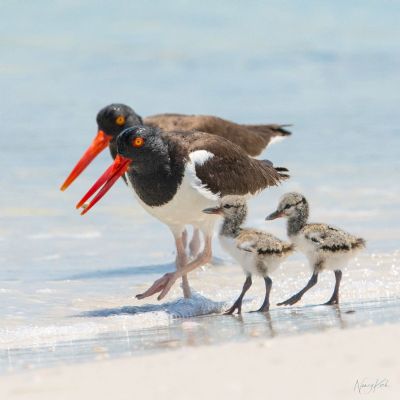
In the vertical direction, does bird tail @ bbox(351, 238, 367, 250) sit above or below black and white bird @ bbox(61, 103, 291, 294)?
below

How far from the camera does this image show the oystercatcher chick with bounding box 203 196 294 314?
24.9 ft

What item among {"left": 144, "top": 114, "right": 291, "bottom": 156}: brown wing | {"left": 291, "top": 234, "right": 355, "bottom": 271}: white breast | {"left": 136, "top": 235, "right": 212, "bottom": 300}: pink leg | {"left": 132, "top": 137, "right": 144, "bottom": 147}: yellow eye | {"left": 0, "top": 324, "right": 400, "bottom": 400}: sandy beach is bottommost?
{"left": 0, "top": 324, "right": 400, "bottom": 400}: sandy beach

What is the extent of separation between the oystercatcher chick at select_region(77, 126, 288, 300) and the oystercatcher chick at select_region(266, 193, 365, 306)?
63 centimetres

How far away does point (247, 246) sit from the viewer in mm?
7578

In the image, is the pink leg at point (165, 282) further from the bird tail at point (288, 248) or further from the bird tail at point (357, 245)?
the bird tail at point (357, 245)

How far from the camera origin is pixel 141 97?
2077 centimetres

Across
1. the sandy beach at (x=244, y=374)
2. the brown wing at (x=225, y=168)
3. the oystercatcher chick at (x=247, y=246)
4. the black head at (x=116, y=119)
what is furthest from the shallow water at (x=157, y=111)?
the black head at (x=116, y=119)

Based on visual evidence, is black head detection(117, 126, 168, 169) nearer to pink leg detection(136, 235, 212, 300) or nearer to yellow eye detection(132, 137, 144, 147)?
A: yellow eye detection(132, 137, 144, 147)

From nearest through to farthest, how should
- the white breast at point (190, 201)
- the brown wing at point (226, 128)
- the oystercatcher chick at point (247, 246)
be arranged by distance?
the oystercatcher chick at point (247, 246)
the white breast at point (190, 201)
the brown wing at point (226, 128)

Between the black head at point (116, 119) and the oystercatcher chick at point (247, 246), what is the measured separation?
2.33 metres

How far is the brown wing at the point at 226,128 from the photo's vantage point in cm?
1125

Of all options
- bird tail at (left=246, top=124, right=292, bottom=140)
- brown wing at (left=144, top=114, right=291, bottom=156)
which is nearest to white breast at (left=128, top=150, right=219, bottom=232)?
brown wing at (left=144, top=114, right=291, bottom=156)

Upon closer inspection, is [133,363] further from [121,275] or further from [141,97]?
[141,97]

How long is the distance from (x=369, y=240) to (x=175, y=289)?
2.58 metres
